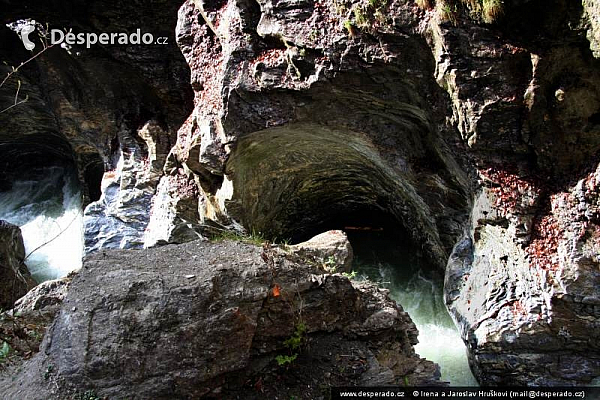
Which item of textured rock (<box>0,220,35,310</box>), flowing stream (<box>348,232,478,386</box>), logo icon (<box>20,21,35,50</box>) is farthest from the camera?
logo icon (<box>20,21,35,50</box>)

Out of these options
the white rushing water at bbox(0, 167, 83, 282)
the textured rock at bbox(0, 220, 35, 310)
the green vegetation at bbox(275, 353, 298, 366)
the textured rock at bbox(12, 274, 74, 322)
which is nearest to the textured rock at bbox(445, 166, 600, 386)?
the green vegetation at bbox(275, 353, 298, 366)

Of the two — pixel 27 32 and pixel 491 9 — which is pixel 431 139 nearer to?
pixel 491 9

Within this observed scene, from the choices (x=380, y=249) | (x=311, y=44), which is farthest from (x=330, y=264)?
(x=380, y=249)

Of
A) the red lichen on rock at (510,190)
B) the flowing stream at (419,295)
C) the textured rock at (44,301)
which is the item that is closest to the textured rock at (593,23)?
the red lichen on rock at (510,190)

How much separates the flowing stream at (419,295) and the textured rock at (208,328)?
1938 millimetres

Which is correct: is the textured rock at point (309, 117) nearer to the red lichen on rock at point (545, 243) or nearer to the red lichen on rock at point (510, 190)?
the red lichen on rock at point (510, 190)

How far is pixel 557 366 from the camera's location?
5.92 m

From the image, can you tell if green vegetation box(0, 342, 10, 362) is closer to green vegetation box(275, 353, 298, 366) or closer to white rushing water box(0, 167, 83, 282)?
green vegetation box(275, 353, 298, 366)

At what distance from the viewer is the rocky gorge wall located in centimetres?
532

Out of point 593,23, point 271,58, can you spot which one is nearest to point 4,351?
point 271,58

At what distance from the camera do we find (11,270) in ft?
28.2

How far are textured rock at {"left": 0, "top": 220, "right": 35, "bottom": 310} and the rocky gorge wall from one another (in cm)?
239

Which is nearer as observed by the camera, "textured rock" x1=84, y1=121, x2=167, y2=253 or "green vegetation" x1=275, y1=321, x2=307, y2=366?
"green vegetation" x1=275, y1=321, x2=307, y2=366

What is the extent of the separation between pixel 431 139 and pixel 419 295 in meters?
3.74
